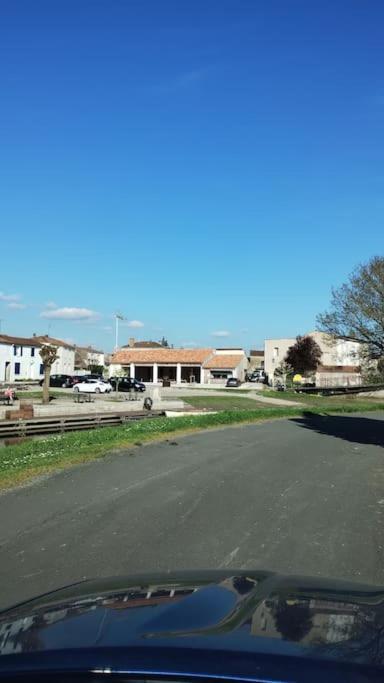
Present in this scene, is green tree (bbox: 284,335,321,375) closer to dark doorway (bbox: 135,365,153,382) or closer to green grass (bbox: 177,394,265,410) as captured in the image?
dark doorway (bbox: 135,365,153,382)

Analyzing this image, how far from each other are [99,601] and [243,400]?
45.9 m

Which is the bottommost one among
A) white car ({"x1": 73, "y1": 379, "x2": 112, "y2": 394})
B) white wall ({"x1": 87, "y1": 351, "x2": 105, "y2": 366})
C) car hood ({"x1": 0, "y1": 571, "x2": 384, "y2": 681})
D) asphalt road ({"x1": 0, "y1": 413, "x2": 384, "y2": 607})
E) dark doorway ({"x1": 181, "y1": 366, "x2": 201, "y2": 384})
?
asphalt road ({"x1": 0, "y1": 413, "x2": 384, "y2": 607})

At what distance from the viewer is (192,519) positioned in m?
8.46

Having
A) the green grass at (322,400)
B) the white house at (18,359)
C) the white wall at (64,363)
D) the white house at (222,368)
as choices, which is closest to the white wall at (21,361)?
the white house at (18,359)

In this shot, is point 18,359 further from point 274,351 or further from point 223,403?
point 223,403

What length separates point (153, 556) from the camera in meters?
6.51

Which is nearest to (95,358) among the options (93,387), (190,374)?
(190,374)

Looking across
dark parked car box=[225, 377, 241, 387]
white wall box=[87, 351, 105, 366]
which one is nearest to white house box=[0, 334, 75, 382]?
dark parked car box=[225, 377, 241, 387]

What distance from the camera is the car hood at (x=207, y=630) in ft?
6.86

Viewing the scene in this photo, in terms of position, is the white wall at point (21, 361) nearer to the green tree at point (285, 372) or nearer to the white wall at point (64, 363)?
the white wall at point (64, 363)

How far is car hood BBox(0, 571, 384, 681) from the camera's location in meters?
2.09

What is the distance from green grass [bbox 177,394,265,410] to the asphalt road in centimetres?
2730

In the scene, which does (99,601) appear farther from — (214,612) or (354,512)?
(354,512)

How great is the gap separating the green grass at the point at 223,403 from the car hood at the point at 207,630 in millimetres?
38536
